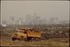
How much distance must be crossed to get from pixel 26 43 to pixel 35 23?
0.52 metres

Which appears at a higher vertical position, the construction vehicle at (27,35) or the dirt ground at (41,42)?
the construction vehicle at (27,35)

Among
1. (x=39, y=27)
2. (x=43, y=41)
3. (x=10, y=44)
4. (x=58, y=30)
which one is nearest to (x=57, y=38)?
(x=58, y=30)

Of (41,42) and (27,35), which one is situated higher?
(27,35)

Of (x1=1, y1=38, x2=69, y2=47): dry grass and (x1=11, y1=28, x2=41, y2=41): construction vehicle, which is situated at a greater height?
(x1=11, y1=28, x2=41, y2=41): construction vehicle

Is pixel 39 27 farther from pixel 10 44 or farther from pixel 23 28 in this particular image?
pixel 10 44

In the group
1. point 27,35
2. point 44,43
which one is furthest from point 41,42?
point 27,35

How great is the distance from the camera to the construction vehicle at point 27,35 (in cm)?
199

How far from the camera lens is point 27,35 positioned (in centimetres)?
203

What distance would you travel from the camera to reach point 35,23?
79.1 inches

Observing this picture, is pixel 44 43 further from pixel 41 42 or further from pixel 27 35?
pixel 27 35

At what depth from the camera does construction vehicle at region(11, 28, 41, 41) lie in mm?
1990

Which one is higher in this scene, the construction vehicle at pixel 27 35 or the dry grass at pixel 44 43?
the construction vehicle at pixel 27 35

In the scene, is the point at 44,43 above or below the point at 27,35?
below

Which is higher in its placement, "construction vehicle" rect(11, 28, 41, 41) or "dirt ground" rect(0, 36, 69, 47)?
"construction vehicle" rect(11, 28, 41, 41)
